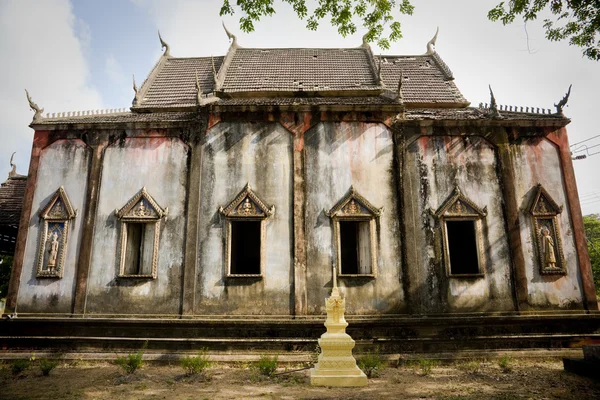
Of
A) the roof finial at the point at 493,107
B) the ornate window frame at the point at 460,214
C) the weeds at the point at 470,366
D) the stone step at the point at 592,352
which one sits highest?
the roof finial at the point at 493,107

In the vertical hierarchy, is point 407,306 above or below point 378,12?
below

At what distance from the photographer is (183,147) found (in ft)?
34.8

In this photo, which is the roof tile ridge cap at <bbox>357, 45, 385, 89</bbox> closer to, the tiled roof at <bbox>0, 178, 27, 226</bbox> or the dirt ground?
the dirt ground

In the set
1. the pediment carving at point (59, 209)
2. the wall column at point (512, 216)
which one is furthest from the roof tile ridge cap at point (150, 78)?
the wall column at point (512, 216)

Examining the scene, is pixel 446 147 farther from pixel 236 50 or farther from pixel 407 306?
pixel 236 50

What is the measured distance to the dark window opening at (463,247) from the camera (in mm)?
10455

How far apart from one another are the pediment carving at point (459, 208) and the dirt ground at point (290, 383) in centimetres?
339

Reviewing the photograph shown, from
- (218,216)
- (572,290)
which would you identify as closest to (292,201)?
(218,216)

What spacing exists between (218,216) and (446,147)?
6.09 m

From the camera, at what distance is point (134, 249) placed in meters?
10.3

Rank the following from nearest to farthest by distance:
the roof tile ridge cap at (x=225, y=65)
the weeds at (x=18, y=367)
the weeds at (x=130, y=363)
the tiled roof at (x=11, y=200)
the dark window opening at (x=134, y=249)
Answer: the weeds at (x=130, y=363), the weeds at (x=18, y=367), the dark window opening at (x=134, y=249), the tiled roof at (x=11, y=200), the roof tile ridge cap at (x=225, y=65)

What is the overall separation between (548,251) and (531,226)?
695 millimetres

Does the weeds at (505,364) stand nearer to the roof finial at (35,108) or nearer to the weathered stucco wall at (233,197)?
the weathered stucco wall at (233,197)

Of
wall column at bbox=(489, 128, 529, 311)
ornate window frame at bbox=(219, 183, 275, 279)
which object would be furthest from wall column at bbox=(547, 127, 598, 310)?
ornate window frame at bbox=(219, 183, 275, 279)
